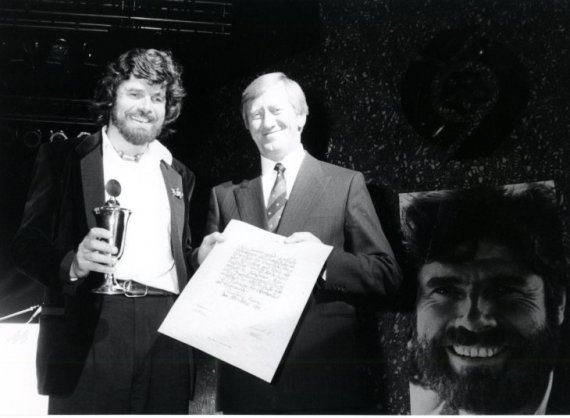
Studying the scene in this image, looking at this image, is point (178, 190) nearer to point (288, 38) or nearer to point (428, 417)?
point (288, 38)

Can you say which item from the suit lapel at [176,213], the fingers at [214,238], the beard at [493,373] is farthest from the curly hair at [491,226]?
the suit lapel at [176,213]

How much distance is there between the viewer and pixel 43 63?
1.76m

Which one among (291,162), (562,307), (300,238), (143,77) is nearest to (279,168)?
(291,162)

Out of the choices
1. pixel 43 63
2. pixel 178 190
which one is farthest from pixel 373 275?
pixel 43 63

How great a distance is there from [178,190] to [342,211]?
52cm

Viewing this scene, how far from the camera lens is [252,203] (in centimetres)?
159

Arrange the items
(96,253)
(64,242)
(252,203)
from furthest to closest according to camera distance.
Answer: (252,203)
(64,242)
(96,253)

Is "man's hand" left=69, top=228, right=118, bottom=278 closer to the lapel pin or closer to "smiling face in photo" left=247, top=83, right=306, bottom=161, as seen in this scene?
the lapel pin

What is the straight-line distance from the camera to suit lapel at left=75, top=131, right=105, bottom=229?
4.99 feet

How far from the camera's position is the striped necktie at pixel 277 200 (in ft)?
5.08

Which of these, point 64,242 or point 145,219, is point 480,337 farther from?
point 64,242

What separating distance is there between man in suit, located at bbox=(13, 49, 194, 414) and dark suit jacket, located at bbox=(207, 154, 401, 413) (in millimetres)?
165

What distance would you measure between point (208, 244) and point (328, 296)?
0.37 m

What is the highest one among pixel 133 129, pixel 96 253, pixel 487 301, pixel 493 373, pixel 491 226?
pixel 133 129
